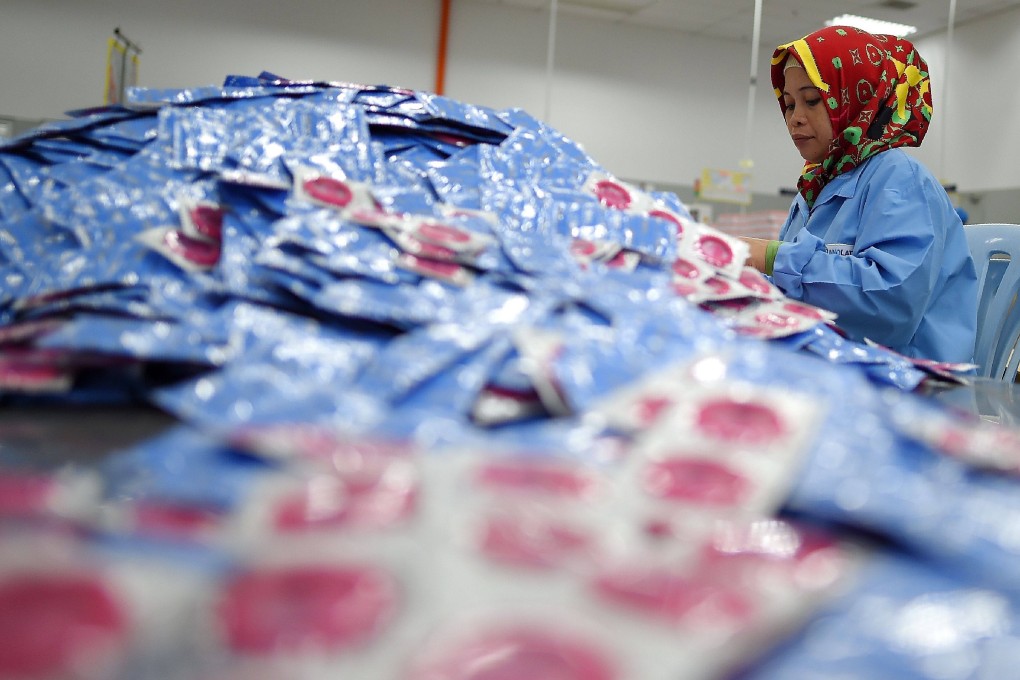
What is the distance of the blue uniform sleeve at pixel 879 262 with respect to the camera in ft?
5.26

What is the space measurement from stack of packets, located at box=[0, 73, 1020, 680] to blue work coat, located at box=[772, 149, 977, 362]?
0.51m

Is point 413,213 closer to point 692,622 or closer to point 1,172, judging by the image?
point 1,172

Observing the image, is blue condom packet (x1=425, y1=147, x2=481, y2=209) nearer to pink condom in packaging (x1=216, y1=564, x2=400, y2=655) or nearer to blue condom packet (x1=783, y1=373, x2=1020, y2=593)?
blue condom packet (x1=783, y1=373, x2=1020, y2=593)

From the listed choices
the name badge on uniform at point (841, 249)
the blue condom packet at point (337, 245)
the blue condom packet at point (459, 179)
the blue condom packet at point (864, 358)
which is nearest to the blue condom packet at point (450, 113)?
the blue condom packet at point (459, 179)

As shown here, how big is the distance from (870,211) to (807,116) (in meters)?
0.34

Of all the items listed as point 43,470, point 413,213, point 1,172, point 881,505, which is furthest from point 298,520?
point 1,172

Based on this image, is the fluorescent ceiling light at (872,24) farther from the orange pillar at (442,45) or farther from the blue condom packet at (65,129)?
the blue condom packet at (65,129)

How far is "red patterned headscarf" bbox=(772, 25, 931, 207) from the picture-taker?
194 centimetres

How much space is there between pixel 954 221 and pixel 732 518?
171 centimetres

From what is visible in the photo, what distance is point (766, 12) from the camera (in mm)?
6953

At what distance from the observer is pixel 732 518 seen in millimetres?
488

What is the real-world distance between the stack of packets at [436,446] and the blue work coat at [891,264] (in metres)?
0.51

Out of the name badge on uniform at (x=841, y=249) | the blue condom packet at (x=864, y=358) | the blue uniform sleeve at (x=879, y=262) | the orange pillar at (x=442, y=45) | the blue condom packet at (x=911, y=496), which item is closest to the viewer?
the blue condom packet at (x=911, y=496)

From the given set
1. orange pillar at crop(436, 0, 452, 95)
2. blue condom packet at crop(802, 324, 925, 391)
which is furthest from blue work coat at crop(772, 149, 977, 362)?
orange pillar at crop(436, 0, 452, 95)
